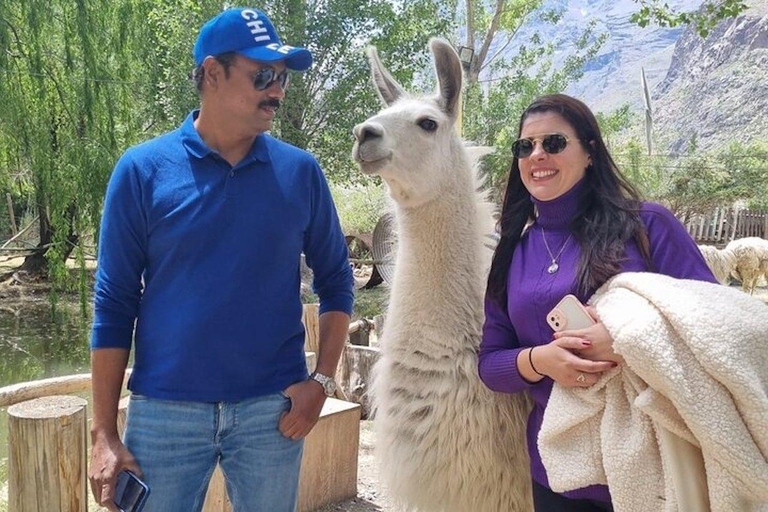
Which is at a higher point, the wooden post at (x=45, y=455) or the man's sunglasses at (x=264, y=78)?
the man's sunglasses at (x=264, y=78)

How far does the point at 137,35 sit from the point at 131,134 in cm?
113

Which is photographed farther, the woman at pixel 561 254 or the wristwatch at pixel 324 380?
the wristwatch at pixel 324 380

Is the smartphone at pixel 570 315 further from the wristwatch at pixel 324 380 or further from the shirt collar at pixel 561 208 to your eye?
the wristwatch at pixel 324 380

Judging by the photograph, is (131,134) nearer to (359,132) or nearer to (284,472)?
(359,132)

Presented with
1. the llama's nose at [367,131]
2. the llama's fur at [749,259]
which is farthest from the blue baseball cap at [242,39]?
the llama's fur at [749,259]

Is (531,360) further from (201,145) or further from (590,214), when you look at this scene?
(201,145)

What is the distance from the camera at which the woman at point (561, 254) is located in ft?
5.39

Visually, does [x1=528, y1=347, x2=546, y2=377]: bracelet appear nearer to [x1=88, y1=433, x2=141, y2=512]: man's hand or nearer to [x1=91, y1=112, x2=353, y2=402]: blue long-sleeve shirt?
[x1=91, y1=112, x2=353, y2=402]: blue long-sleeve shirt

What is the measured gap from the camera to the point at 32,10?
6043 millimetres

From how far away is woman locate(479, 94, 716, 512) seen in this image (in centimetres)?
164

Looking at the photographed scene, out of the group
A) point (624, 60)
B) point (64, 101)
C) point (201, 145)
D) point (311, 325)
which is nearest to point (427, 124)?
point (201, 145)

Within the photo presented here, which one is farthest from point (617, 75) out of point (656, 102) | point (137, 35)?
point (137, 35)

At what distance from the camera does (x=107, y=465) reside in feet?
5.39

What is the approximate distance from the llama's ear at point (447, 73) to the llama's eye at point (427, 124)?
0.17 metres
